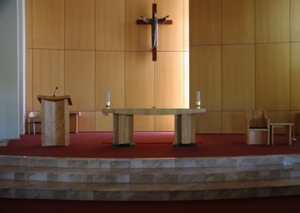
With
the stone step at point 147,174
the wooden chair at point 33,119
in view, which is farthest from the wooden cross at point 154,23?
the stone step at point 147,174

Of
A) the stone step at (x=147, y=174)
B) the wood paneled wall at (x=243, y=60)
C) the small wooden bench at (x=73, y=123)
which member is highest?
the wood paneled wall at (x=243, y=60)

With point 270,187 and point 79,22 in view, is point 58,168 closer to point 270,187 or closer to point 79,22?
point 270,187

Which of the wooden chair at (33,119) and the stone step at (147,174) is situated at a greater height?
the wooden chair at (33,119)

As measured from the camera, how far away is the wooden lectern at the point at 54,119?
6.08 meters

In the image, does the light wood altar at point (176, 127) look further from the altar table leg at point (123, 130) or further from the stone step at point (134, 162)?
the stone step at point (134, 162)

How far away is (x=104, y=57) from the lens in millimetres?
9312

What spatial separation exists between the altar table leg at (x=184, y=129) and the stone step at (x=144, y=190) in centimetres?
224

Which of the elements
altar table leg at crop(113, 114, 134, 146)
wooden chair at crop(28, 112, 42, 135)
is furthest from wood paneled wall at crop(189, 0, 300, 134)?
wooden chair at crop(28, 112, 42, 135)

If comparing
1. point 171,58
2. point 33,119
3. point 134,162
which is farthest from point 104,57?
point 134,162

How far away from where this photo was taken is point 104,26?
9320 mm

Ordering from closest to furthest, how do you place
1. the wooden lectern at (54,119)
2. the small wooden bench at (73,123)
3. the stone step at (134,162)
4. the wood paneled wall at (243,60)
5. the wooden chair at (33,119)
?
the stone step at (134,162) < the wooden lectern at (54,119) < the wood paneled wall at (243,60) < the wooden chair at (33,119) < the small wooden bench at (73,123)

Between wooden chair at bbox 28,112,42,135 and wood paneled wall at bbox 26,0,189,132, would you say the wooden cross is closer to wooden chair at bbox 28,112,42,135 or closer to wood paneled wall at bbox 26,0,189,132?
wood paneled wall at bbox 26,0,189,132

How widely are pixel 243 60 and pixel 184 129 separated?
126 inches

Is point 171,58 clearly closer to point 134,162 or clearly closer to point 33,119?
point 33,119
